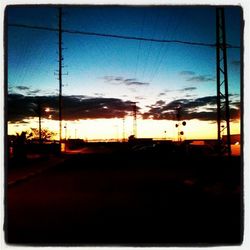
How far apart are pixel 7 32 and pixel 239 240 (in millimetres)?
4135

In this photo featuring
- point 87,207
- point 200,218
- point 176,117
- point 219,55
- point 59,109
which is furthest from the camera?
point 176,117

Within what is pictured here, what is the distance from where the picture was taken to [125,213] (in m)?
8.57

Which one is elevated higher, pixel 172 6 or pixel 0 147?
pixel 172 6

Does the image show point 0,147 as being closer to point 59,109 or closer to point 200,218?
point 200,218

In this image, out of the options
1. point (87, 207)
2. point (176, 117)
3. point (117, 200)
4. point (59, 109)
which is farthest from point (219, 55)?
point (176, 117)

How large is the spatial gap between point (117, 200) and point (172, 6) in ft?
19.1

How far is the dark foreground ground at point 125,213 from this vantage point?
6.57 meters

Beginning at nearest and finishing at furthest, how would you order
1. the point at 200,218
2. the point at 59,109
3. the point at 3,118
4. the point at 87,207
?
the point at 3,118
the point at 200,218
the point at 87,207
the point at 59,109

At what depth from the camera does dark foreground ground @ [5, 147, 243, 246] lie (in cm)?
657

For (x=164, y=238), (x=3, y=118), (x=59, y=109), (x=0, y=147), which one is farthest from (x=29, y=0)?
(x=59, y=109)

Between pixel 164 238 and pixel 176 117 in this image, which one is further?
pixel 176 117

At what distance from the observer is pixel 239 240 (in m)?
5.66

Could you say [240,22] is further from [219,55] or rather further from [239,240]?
[219,55]

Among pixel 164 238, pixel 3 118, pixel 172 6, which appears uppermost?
pixel 172 6
